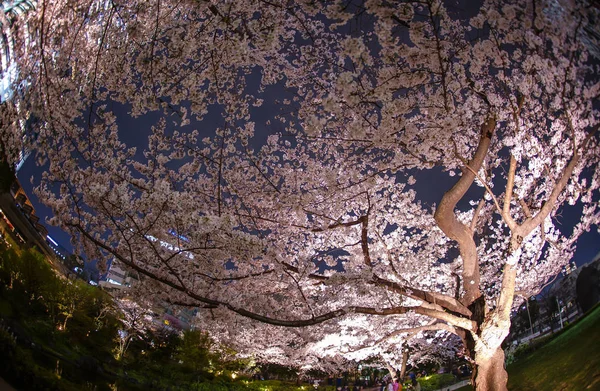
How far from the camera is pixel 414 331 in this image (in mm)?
7395

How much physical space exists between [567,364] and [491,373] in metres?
7.76

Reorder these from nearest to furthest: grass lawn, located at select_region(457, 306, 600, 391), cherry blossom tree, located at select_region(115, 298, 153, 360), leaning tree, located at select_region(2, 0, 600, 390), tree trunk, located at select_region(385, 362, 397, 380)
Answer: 1. leaning tree, located at select_region(2, 0, 600, 390)
2. grass lawn, located at select_region(457, 306, 600, 391)
3. tree trunk, located at select_region(385, 362, 397, 380)
4. cherry blossom tree, located at select_region(115, 298, 153, 360)

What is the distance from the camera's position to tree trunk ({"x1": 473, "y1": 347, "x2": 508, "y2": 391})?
631cm

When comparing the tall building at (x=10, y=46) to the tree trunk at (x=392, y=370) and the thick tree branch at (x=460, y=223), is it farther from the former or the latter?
the tree trunk at (x=392, y=370)

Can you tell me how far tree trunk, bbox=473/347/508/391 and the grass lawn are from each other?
3.32 m

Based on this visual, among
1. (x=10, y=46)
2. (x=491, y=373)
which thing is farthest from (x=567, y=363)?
(x=10, y=46)

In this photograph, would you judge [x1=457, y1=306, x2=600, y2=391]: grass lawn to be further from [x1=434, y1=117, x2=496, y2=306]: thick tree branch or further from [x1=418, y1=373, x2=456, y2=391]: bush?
[x1=418, y1=373, x2=456, y2=391]: bush

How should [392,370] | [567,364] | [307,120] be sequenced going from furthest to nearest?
1. [392,370]
2. [567,364]
3. [307,120]

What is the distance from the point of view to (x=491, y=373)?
6375 millimetres

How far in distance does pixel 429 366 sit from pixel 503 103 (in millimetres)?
38416

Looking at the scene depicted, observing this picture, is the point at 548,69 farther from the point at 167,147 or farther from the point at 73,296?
the point at 73,296

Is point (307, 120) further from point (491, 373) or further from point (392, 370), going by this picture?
point (392, 370)

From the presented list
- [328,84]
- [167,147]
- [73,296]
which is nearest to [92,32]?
[167,147]

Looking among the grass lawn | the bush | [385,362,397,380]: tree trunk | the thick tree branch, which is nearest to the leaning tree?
the thick tree branch
